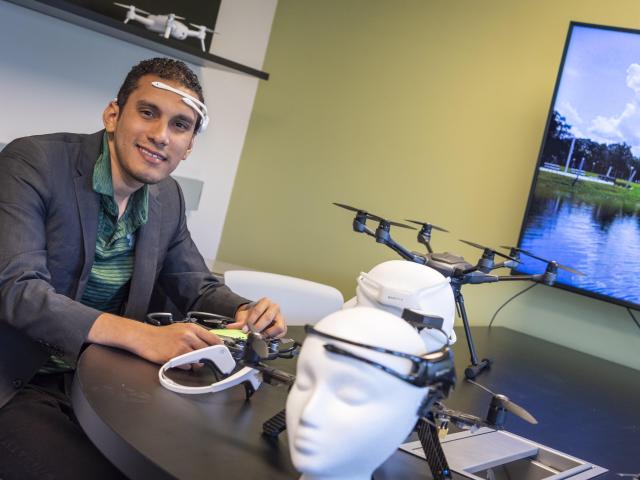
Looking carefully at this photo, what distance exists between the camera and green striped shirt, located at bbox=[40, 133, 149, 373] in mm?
1802

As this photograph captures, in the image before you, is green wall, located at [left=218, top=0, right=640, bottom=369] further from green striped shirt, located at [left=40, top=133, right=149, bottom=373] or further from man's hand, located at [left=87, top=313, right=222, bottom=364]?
man's hand, located at [left=87, top=313, right=222, bottom=364]

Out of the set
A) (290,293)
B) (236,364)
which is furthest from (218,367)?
(290,293)

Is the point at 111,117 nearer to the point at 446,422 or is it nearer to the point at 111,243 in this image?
the point at 111,243

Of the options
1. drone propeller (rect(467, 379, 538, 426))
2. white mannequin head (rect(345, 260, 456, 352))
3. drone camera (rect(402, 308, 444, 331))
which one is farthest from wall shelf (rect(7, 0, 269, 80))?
drone propeller (rect(467, 379, 538, 426))

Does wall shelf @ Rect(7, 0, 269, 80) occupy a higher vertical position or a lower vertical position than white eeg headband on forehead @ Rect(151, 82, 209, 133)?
higher

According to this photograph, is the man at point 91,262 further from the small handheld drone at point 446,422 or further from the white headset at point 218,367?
the small handheld drone at point 446,422

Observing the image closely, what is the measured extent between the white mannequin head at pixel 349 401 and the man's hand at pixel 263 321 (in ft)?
2.75

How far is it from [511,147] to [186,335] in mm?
2118

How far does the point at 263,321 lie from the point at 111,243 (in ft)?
1.38

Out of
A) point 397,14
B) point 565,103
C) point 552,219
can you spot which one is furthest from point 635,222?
point 397,14

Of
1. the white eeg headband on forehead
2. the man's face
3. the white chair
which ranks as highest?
the white eeg headband on forehead

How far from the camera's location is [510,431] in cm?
158

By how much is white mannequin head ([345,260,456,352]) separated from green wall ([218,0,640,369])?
6.72ft

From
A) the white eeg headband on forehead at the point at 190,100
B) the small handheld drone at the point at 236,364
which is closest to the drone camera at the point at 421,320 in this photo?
the small handheld drone at the point at 236,364
